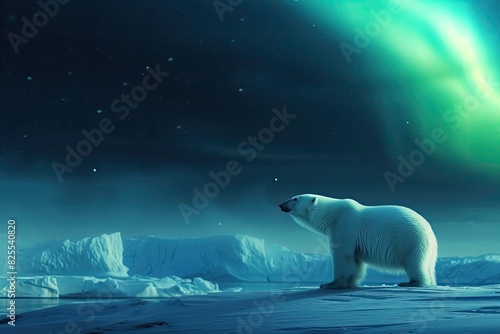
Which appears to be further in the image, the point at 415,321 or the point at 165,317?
the point at 165,317

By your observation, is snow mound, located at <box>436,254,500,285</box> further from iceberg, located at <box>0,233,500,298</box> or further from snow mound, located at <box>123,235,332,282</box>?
snow mound, located at <box>123,235,332,282</box>

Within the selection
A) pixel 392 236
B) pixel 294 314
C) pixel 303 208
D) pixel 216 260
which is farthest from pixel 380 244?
pixel 216 260

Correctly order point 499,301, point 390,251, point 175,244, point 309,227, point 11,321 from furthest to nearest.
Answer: point 175,244 → point 309,227 → point 390,251 → point 11,321 → point 499,301

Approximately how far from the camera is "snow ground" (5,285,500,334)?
4.51 m

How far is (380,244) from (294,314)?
10.8 ft

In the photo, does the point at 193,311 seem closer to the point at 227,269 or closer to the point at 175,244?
the point at 227,269

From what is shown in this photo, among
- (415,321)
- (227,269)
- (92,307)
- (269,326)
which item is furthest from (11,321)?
(227,269)

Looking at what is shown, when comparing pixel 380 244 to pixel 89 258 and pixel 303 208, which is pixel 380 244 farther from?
pixel 89 258

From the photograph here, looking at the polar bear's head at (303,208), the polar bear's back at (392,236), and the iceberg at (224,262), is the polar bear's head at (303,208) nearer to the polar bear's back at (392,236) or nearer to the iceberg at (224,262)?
the polar bear's back at (392,236)

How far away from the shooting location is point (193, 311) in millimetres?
6188

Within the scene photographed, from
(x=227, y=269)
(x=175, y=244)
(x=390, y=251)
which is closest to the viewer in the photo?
(x=390, y=251)

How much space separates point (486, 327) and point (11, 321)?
5.87 m

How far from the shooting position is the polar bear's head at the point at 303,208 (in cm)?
928

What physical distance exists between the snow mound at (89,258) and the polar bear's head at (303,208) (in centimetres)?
8136
